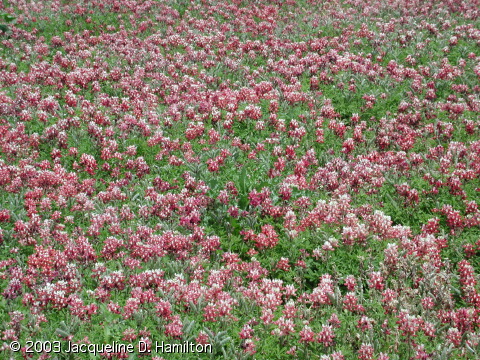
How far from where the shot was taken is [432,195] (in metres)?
8.97

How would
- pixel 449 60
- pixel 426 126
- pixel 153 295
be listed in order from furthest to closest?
pixel 449 60
pixel 426 126
pixel 153 295

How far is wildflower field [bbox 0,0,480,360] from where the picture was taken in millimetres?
6355

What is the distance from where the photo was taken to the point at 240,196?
9.12 m

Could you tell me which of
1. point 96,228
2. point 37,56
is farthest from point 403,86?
point 37,56

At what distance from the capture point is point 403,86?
13.7m

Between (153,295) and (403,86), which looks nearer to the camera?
(153,295)

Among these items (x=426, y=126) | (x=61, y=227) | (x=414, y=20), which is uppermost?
(x=414, y=20)

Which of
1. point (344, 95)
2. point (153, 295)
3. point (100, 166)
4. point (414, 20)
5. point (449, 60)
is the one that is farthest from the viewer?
point (414, 20)

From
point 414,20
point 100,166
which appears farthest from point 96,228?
point 414,20

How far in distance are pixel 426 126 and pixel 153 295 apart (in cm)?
840

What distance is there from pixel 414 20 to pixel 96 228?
1659 cm

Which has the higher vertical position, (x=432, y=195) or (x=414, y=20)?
(x=414, y=20)

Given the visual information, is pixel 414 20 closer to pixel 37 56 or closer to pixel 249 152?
pixel 249 152

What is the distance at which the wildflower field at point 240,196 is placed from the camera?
6.36 meters
